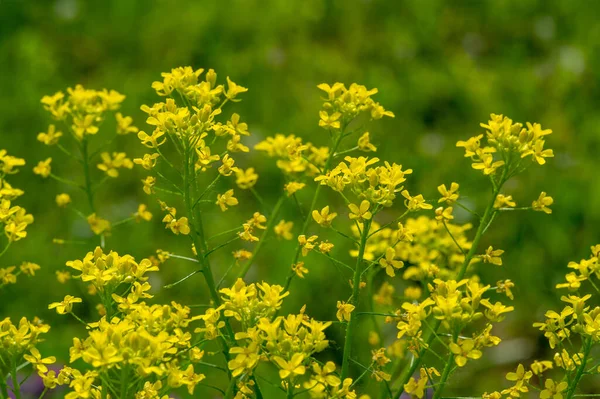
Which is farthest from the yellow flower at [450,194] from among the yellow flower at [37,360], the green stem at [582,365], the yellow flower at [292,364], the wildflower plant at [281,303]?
the yellow flower at [37,360]

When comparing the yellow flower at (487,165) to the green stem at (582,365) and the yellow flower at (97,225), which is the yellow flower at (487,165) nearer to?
the green stem at (582,365)

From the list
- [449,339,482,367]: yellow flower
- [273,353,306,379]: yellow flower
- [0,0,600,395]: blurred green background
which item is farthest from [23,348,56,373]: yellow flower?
[0,0,600,395]: blurred green background

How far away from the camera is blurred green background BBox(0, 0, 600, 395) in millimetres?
3635

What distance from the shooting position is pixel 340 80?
4.49 metres

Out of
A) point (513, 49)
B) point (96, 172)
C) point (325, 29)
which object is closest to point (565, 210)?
point (513, 49)

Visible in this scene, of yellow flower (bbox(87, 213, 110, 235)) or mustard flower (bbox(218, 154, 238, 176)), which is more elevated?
mustard flower (bbox(218, 154, 238, 176))

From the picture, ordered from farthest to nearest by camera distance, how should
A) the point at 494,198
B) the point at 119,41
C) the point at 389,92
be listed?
1. the point at 119,41
2. the point at 389,92
3. the point at 494,198

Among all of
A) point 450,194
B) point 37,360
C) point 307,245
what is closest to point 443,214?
point 450,194

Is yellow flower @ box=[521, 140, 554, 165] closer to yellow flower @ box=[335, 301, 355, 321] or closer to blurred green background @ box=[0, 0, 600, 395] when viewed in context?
yellow flower @ box=[335, 301, 355, 321]

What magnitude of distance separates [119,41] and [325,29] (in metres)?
1.19

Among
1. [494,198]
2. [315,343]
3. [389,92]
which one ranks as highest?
A: [389,92]

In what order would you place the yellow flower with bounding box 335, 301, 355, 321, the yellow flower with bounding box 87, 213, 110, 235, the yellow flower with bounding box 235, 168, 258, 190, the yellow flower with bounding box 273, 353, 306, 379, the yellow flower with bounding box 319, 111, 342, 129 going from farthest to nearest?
the yellow flower with bounding box 87, 213, 110, 235, the yellow flower with bounding box 235, 168, 258, 190, the yellow flower with bounding box 319, 111, 342, 129, the yellow flower with bounding box 335, 301, 355, 321, the yellow flower with bounding box 273, 353, 306, 379

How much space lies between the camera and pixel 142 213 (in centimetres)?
195

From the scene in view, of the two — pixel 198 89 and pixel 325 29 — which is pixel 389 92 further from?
pixel 198 89
